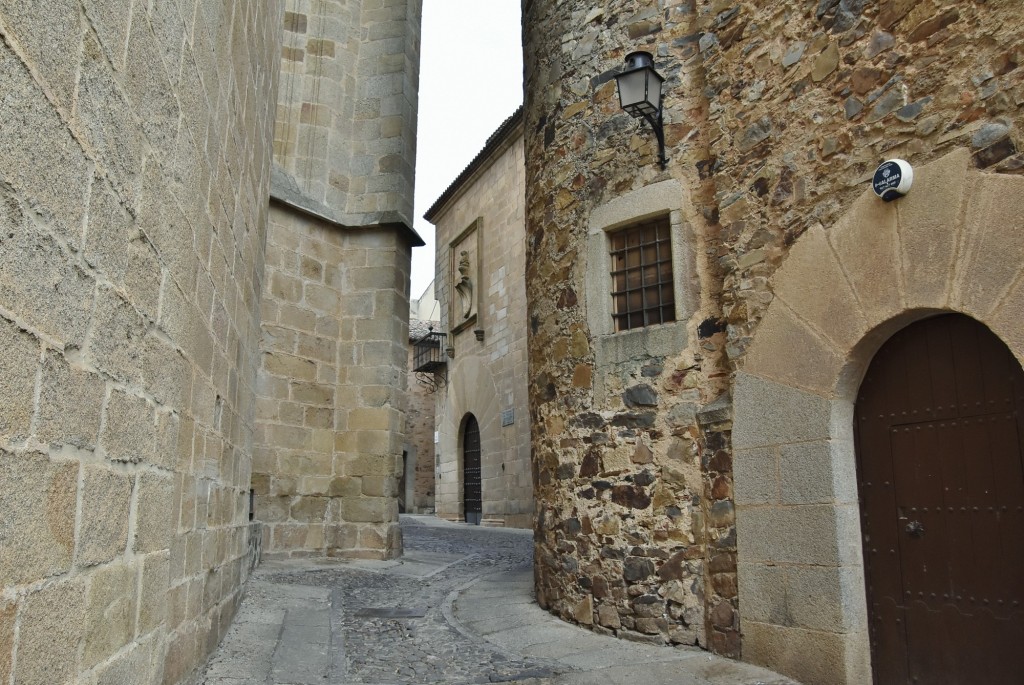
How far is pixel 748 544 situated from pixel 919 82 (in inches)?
95.8

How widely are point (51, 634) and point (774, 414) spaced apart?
3471mm

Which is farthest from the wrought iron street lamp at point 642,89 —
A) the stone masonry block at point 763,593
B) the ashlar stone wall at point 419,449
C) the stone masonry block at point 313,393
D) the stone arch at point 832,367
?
the ashlar stone wall at point 419,449

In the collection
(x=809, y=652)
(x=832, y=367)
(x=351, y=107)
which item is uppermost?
(x=351, y=107)

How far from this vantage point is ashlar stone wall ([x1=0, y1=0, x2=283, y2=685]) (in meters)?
1.47

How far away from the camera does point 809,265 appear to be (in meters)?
4.10

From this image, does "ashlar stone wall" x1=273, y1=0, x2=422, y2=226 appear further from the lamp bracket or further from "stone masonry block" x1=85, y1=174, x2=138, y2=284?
"stone masonry block" x1=85, y1=174, x2=138, y2=284

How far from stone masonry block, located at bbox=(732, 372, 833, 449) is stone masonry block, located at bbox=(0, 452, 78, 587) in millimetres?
3325

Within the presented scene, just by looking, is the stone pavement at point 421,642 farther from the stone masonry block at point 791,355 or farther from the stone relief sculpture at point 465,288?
the stone relief sculpture at point 465,288

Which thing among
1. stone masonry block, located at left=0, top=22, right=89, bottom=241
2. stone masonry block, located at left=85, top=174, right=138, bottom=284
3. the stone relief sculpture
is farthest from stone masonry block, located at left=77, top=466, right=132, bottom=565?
the stone relief sculpture

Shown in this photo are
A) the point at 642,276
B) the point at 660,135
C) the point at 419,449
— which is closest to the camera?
the point at 660,135

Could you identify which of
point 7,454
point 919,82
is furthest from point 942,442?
point 7,454

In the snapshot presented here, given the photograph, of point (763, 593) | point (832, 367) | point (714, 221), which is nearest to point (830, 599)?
point (763, 593)

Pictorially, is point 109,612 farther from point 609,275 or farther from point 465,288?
point 465,288

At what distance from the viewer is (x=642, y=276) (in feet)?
17.4
